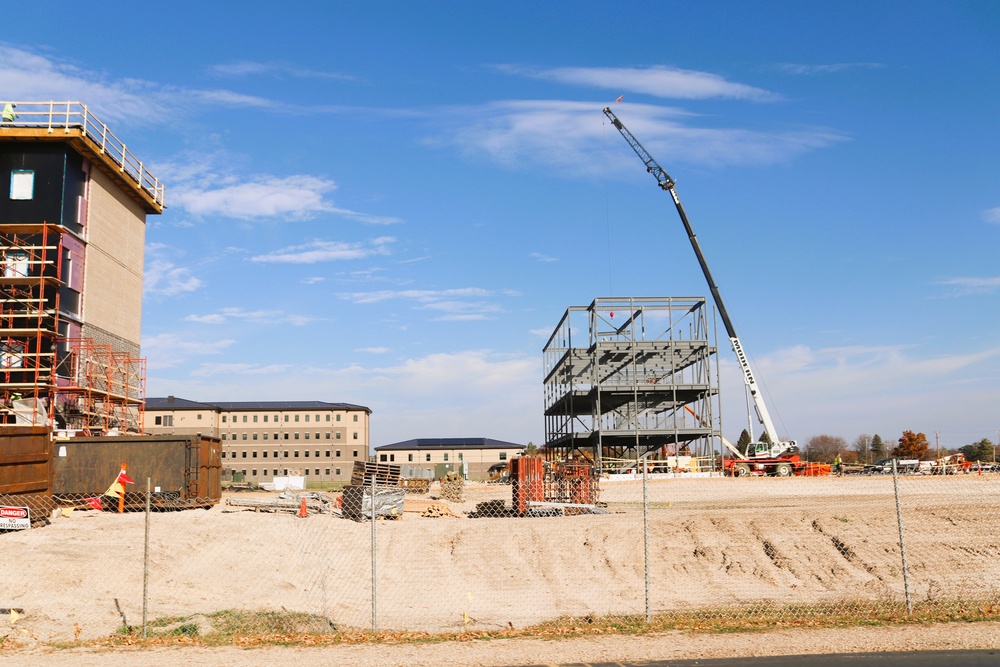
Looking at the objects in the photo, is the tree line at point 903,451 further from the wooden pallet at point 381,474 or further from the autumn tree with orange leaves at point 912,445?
the wooden pallet at point 381,474

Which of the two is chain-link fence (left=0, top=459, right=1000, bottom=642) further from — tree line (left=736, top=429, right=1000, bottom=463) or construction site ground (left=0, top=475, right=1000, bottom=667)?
tree line (left=736, top=429, right=1000, bottom=463)

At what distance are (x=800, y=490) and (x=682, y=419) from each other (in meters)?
16.0

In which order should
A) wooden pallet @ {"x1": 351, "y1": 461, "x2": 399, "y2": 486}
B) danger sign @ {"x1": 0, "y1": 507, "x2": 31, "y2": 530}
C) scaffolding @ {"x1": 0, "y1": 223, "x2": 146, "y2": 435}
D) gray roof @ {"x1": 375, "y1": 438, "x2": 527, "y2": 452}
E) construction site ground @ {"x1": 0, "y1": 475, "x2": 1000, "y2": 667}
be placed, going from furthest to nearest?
1. gray roof @ {"x1": 375, "y1": 438, "x2": 527, "y2": 452}
2. wooden pallet @ {"x1": 351, "y1": 461, "x2": 399, "y2": 486}
3. scaffolding @ {"x1": 0, "y1": 223, "x2": 146, "y2": 435}
4. danger sign @ {"x1": 0, "y1": 507, "x2": 31, "y2": 530}
5. construction site ground @ {"x1": 0, "y1": 475, "x2": 1000, "y2": 667}

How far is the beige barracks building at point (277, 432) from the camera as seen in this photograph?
300 ft

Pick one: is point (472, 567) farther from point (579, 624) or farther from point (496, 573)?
point (579, 624)

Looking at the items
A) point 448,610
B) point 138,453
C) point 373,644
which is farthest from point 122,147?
point 373,644

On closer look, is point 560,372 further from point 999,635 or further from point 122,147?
point 999,635

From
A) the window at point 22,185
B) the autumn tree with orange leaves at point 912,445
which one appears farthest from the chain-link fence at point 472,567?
the autumn tree with orange leaves at point 912,445

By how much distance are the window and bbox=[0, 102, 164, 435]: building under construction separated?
4 centimetres

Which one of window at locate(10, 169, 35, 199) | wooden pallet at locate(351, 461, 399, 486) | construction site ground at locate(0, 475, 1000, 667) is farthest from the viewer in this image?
window at locate(10, 169, 35, 199)

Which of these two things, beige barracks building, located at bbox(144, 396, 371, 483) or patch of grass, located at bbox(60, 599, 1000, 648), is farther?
beige barracks building, located at bbox(144, 396, 371, 483)

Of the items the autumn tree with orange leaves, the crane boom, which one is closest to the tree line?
the autumn tree with orange leaves

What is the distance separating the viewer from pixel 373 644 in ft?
34.6

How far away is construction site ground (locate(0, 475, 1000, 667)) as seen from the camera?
34.1 ft
